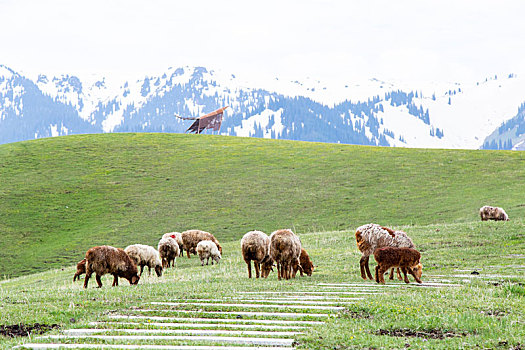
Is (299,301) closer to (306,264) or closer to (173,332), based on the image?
(173,332)

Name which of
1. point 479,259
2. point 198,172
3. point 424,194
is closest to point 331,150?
point 198,172

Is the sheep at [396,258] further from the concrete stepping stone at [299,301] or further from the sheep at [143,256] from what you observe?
the sheep at [143,256]

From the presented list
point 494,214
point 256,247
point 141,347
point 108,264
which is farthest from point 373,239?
point 494,214

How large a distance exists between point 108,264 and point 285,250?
594cm

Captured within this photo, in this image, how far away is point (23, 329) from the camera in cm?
965

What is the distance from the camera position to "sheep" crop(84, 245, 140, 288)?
17781 mm

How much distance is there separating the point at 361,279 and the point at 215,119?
84550 mm

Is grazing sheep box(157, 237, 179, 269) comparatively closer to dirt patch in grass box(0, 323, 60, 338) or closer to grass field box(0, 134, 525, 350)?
grass field box(0, 134, 525, 350)

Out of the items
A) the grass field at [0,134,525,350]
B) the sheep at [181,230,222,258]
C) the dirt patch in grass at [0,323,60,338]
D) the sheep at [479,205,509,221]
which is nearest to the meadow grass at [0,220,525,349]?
the grass field at [0,134,525,350]

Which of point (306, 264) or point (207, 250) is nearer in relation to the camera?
point (306, 264)

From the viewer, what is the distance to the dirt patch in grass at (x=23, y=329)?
933 centimetres

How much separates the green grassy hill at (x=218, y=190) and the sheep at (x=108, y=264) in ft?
77.4

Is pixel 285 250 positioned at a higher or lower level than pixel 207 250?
higher

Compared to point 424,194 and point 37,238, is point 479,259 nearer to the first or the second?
point 424,194
